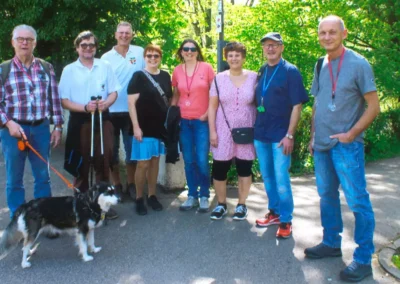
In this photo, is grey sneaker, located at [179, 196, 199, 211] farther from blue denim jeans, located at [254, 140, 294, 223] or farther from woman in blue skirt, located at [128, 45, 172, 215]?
blue denim jeans, located at [254, 140, 294, 223]

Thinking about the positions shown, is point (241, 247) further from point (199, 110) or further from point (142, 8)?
point (142, 8)

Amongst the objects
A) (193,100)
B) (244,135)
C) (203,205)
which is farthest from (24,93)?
(203,205)

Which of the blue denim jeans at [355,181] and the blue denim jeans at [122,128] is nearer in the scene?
the blue denim jeans at [355,181]

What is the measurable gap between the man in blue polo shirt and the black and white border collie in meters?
1.66

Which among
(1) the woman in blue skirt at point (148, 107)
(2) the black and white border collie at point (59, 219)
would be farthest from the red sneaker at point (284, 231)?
(2) the black and white border collie at point (59, 219)

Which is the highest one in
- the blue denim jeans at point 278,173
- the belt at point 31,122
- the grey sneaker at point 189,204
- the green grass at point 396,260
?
the belt at point 31,122

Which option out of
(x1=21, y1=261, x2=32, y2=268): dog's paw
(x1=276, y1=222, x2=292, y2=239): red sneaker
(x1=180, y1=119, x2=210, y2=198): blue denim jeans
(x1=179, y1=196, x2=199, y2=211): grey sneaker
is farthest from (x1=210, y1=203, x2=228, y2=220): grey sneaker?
(x1=21, y1=261, x2=32, y2=268): dog's paw

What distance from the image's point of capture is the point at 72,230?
4016 mm

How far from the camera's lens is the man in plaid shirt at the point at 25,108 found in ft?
13.5

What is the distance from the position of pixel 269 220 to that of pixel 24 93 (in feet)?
9.77

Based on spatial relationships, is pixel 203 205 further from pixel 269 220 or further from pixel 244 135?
pixel 244 135

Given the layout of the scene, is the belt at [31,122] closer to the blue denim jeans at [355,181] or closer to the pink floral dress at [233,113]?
the pink floral dress at [233,113]

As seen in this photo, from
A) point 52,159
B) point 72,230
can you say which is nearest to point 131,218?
point 72,230

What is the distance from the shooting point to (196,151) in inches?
201
